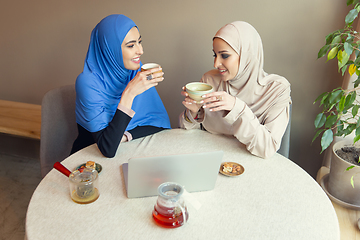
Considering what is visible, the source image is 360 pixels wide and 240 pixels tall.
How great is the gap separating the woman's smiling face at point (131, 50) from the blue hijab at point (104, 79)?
22mm

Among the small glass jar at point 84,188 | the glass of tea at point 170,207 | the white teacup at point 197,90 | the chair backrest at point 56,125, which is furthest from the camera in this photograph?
the chair backrest at point 56,125

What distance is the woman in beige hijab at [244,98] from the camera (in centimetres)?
140

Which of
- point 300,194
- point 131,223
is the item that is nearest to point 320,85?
point 300,194

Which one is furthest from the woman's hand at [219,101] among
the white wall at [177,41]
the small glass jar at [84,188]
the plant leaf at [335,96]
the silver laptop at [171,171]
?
the white wall at [177,41]

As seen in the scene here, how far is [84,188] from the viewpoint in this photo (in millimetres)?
1064

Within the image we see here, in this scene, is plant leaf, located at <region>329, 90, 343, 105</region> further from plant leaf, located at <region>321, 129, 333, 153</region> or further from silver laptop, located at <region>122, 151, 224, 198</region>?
silver laptop, located at <region>122, 151, 224, 198</region>

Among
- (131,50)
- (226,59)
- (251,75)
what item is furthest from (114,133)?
(251,75)

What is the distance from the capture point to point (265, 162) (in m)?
1.38

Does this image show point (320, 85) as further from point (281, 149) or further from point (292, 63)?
point (281, 149)

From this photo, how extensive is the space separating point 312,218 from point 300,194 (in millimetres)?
139

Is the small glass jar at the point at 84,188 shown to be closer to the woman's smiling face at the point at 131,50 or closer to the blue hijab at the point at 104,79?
the blue hijab at the point at 104,79

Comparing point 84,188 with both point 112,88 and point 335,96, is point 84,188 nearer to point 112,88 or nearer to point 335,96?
point 112,88

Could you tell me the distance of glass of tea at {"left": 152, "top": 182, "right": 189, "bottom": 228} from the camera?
3.06 ft

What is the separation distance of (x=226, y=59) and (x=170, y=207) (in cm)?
93
